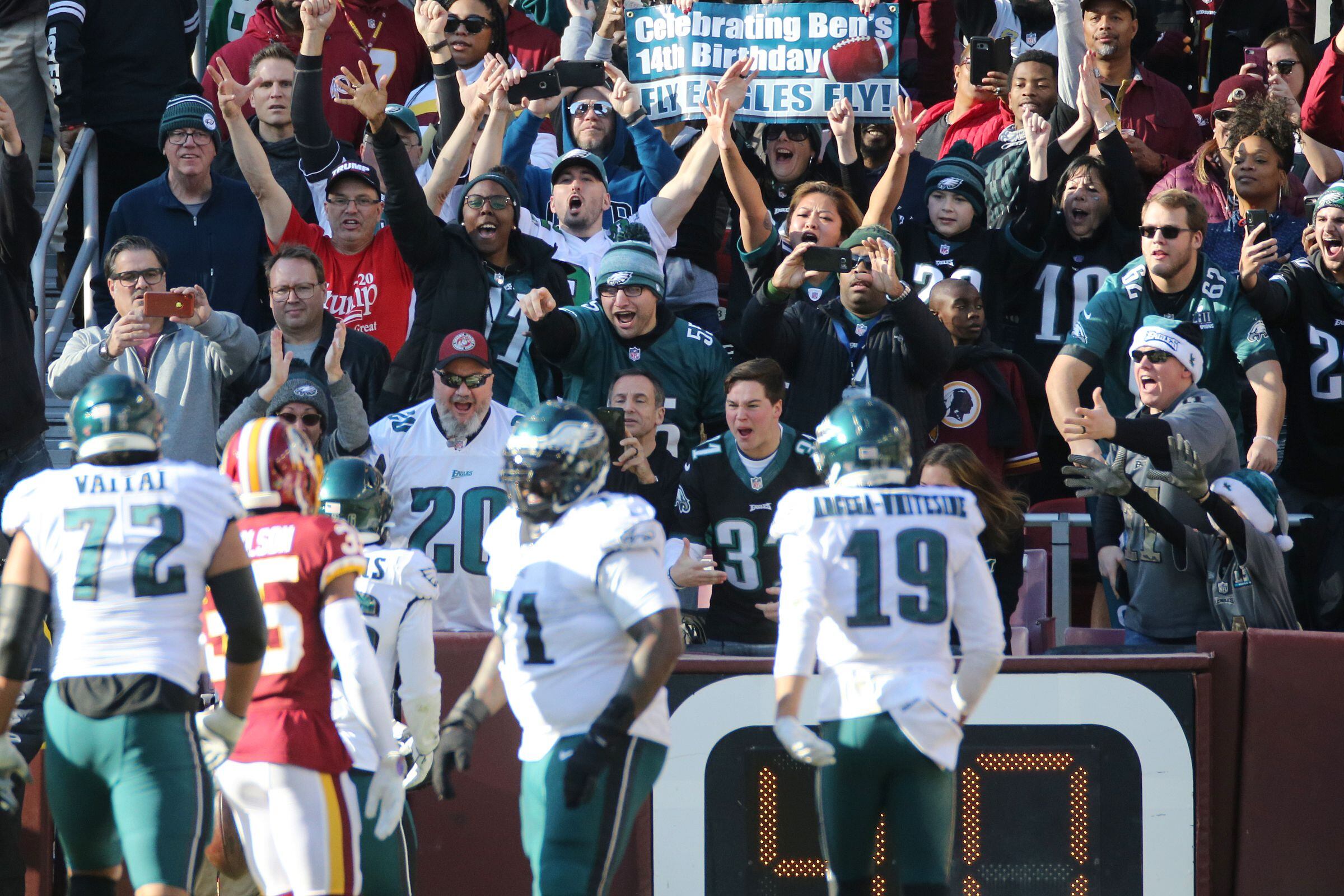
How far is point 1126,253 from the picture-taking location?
953 centimetres

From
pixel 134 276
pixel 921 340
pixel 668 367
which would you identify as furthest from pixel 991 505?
pixel 134 276

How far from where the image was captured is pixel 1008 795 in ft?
22.3

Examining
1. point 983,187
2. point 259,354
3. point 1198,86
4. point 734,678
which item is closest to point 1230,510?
point 734,678

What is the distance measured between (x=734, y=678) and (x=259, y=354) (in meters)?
3.06

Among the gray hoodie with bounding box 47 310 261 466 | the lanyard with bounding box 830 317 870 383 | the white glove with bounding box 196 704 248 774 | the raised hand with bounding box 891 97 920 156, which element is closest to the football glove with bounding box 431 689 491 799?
the white glove with bounding box 196 704 248 774

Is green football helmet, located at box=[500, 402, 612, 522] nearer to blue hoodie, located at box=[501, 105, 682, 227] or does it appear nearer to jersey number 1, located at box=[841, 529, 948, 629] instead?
jersey number 1, located at box=[841, 529, 948, 629]

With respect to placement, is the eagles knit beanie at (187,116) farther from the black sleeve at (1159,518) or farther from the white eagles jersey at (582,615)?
the black sleeve at (1159,518)

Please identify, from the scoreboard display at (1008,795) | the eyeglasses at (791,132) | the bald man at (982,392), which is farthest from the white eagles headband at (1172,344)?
the eyeglasses at (791,132)

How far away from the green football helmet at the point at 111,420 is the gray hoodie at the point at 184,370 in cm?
290

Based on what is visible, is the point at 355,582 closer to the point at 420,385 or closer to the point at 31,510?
the point at 31,510

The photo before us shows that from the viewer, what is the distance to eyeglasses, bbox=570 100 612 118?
1002cm

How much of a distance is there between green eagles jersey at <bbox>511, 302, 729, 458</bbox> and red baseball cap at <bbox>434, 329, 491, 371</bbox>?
0.49 metres

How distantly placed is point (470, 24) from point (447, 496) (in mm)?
3799

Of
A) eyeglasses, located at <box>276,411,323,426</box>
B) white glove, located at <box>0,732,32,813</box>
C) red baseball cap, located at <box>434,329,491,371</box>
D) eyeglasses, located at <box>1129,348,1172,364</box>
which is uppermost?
red baseball cap, located at <box>434,329,491,371</box>
